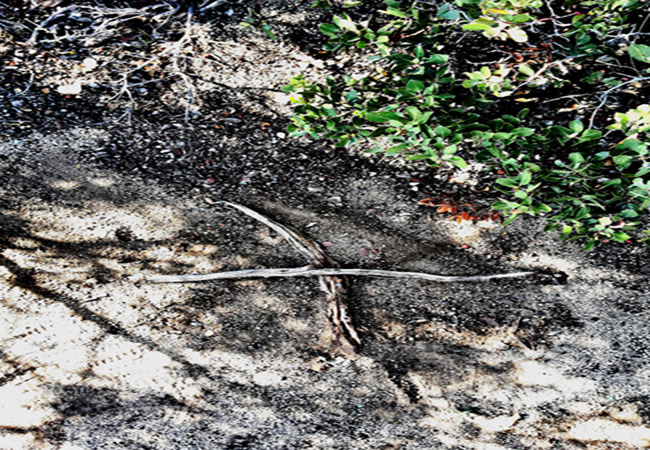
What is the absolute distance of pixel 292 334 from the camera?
110 inches

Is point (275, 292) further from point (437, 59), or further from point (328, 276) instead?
point (437, 59)

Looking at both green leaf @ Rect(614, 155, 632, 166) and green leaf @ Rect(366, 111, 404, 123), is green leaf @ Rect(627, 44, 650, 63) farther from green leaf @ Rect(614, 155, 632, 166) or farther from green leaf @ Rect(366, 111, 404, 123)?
green leaf @ Rect(366, 111, 404, 123)

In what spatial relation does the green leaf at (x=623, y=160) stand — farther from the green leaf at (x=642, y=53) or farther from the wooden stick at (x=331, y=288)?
the wooden stick at (x=331, y=288)

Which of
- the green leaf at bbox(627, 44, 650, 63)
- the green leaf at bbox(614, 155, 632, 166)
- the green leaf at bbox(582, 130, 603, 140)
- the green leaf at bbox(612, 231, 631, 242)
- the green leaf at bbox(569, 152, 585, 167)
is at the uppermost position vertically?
the green leaf at bbox(627, 44, 650, 63)

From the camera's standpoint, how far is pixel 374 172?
149 inches

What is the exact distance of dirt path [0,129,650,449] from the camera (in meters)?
2.42

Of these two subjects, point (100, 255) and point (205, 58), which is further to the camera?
point (205, 58)

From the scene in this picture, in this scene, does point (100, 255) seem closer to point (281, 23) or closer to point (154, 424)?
point (154, 424)

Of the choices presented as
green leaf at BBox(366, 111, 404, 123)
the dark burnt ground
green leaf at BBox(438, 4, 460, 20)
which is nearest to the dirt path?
the dark burnt ground

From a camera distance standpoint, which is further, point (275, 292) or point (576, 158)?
point (275, 292)

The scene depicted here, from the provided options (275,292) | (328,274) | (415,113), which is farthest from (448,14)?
(275,292)

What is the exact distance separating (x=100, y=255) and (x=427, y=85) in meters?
1.90

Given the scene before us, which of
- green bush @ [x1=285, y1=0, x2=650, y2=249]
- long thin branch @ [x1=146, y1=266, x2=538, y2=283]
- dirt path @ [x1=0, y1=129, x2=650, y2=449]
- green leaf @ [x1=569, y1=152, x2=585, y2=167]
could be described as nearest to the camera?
dirt path @ [x1=0, y1=129, x2=650, y2=449]

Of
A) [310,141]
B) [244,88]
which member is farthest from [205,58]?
[310,141]
